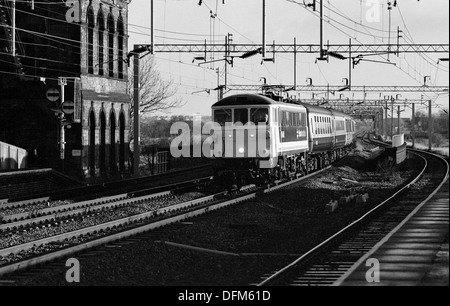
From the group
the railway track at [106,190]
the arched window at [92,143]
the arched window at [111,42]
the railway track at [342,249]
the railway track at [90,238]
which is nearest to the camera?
the railway track at [342,249]

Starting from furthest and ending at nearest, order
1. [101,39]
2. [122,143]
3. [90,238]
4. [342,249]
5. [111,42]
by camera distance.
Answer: [122,143]
[111,42]
[101,39]
[90,238]
[342,249]

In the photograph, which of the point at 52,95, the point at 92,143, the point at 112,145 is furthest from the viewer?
the point at 112,145

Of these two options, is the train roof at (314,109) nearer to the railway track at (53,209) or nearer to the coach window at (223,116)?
the coach window at (223,116)

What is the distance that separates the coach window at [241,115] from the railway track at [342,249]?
5.79 m

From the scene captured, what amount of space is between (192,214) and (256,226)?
8.16 feet

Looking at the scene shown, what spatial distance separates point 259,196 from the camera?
26.9 meters

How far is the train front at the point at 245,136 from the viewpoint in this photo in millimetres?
27297

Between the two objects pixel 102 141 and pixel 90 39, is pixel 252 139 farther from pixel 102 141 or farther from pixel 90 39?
pixel 102 141

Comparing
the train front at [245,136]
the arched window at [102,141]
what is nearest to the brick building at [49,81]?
the arched window at [102,141]

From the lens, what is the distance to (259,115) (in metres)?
27.3

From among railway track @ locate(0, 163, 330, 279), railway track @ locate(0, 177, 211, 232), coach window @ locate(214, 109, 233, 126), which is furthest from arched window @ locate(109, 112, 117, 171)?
railway track @ locate(0, 163, 330, 279)

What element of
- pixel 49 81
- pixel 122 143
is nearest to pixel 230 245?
pixel 49 81

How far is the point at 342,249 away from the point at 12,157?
24.6 metres
